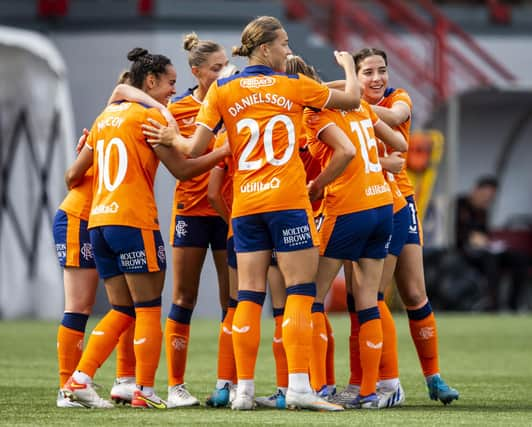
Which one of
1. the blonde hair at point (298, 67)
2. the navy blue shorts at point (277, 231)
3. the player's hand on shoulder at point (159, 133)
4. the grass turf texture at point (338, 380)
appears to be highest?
the blonde hair at point (298, 67)

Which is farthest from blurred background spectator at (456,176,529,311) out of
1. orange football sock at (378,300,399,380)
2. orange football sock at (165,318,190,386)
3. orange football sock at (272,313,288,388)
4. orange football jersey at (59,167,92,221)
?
orange football jersey at (59,167,92,221)

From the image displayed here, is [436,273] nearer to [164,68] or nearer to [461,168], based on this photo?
[461,168]

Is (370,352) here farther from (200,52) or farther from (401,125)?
(200,52)

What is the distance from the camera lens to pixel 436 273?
18609 mm

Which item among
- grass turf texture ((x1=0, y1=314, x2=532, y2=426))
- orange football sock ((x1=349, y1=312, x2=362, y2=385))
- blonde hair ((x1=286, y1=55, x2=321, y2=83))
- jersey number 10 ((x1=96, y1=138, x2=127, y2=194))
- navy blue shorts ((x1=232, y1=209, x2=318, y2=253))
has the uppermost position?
blonde hair ((x1=286, y1=55, x2=321, y2=83))

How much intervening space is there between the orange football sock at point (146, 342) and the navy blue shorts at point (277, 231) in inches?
24.9

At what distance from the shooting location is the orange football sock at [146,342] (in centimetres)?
743

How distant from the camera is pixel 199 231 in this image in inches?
314

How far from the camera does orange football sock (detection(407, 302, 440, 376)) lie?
26.5 feet

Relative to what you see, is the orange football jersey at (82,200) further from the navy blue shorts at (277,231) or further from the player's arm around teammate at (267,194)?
the navy blue shorts at (277,231)

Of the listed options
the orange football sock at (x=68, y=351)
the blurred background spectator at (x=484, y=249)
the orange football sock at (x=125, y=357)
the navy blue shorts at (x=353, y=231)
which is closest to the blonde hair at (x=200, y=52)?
the navy blue shorts at (x=353, y=231)

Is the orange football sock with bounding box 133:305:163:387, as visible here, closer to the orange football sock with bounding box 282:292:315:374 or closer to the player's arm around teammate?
the player's arm around teammate

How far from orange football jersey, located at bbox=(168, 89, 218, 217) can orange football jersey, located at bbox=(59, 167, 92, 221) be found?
49cm

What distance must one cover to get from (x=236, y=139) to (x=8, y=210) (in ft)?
36.2
